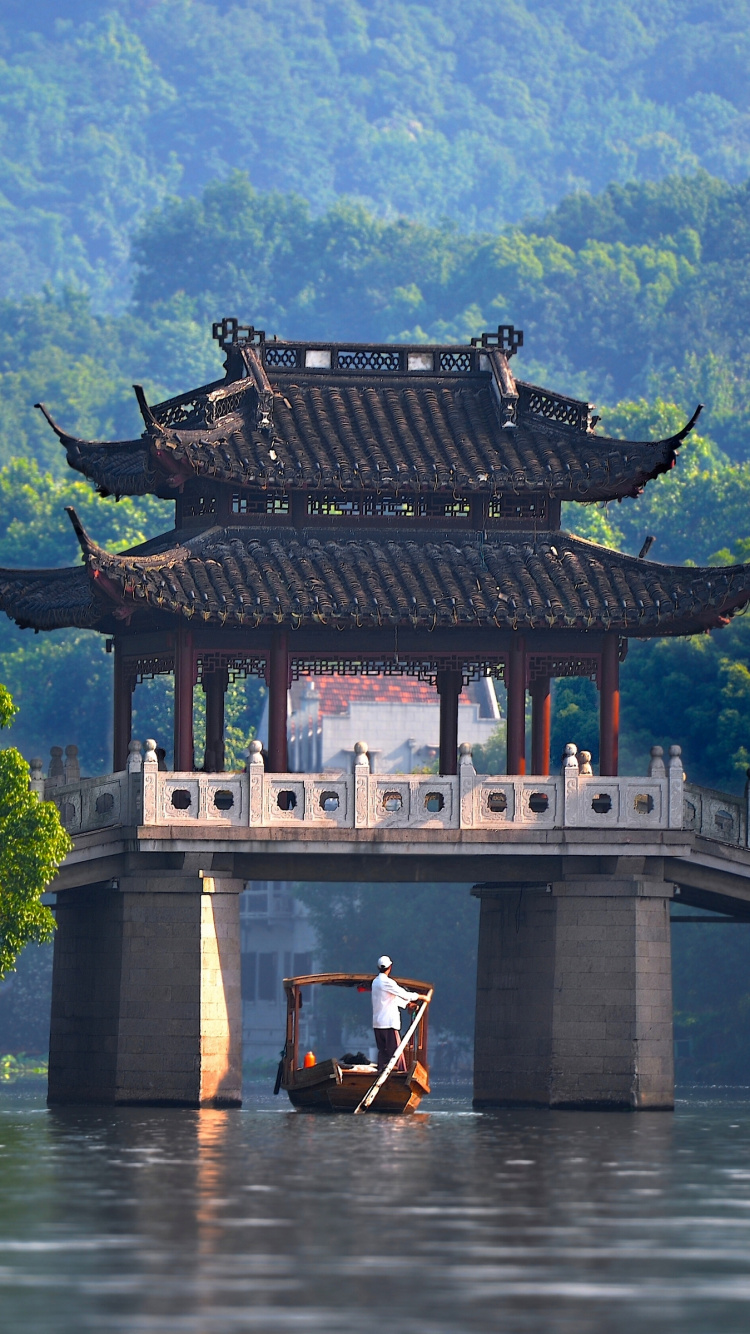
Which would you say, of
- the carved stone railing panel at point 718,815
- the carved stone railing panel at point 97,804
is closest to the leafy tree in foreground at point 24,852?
the carved stone railing panel at point 97,804

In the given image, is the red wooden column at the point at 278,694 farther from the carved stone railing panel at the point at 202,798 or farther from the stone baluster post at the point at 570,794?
the stone baluster post at the point at 570,794

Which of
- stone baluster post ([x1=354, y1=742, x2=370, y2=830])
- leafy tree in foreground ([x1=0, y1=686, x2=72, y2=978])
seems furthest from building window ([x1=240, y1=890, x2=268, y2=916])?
leafy tree in foreground ([x1=0, y1=686, x2=72, y2=978])

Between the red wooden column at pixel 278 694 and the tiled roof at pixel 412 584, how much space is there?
0.71 meters

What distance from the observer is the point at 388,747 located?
Answer: 12188 cm

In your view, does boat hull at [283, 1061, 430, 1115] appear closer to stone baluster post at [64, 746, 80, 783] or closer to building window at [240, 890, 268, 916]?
stone baluster post at [64, 746, 80, 783]

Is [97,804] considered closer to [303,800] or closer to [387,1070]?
[303,800]

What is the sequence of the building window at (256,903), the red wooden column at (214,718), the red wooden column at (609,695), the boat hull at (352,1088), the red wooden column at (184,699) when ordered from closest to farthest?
the boat hull at (352,1088)
the red wooden column at (184,699)
the red wooden column at (609,695)
the red wooden column at (214,718)
the building window at (256,903)

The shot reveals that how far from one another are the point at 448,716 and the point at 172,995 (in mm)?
9413

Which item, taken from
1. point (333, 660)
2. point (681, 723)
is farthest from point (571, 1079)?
point (681, 723)

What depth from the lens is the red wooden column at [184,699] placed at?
58188 millimetres

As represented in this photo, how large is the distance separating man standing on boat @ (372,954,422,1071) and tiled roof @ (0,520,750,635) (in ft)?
23.6

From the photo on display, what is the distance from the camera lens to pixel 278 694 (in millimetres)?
58062

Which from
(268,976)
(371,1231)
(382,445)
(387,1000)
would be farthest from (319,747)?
(371,1231)

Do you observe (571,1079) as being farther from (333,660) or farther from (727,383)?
(727,383)
